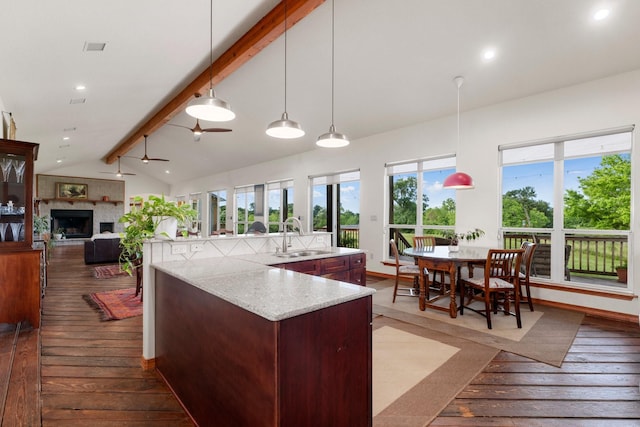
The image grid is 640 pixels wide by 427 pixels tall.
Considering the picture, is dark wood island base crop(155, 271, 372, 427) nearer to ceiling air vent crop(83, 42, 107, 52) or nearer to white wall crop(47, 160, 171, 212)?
ceiling air vent crop(83, 42, 107, 52)

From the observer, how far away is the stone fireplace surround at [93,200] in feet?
35.6

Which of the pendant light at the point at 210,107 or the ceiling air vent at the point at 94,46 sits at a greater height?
the ceiling air vent at the point at 94,46

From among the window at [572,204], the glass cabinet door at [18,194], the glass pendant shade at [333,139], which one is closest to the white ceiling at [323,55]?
the glass cabinet door at [18,194]

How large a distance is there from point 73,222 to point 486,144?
13767 millimetres

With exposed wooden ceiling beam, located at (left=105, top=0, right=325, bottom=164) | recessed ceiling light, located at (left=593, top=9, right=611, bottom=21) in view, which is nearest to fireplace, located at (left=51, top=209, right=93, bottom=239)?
exposed wooden ceiling beam, located at (left=105, top=0, right=325, bottom=164)

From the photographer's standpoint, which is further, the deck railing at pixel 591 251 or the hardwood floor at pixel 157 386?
the deck railing at pixel 591 251

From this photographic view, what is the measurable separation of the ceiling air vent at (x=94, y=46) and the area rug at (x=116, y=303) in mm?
2898

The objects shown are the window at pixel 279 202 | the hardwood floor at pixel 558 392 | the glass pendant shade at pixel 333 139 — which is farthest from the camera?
the window at pixel 279 202

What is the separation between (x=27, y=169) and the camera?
340 cm

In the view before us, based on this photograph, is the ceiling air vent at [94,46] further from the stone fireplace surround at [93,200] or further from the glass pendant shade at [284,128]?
the stone fireplace surround at [93,200]

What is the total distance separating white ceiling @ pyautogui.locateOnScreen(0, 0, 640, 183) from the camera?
2.74 meters

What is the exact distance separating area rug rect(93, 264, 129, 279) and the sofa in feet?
1.51

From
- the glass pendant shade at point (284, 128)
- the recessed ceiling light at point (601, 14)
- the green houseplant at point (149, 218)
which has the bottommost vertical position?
the green houseplant at point (149, 218)

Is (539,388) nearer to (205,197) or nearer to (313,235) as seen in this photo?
(313,235)
